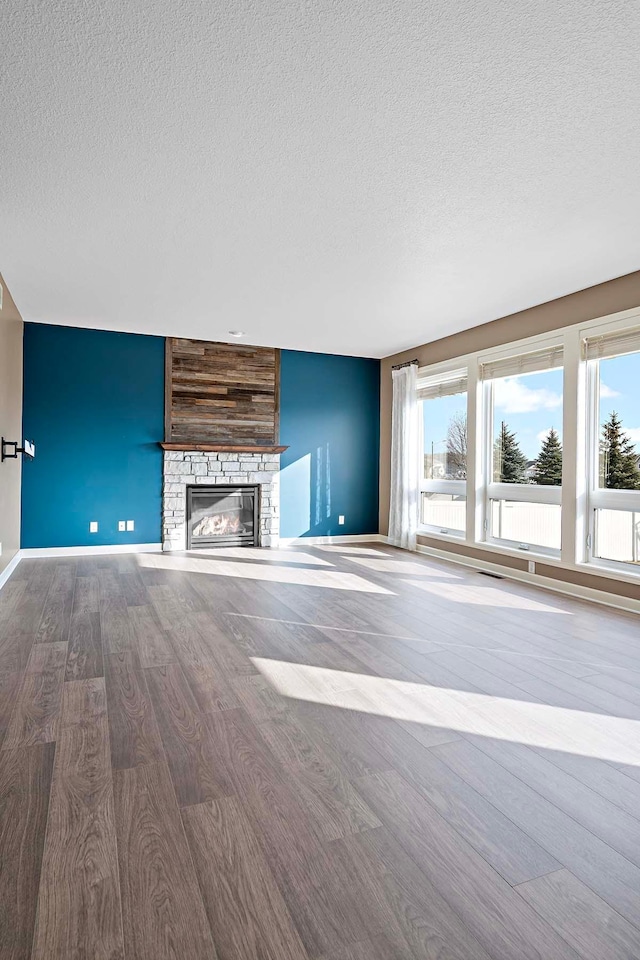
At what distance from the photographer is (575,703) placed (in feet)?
8.50

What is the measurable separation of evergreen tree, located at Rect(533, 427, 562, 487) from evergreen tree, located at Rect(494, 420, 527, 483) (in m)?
0.18

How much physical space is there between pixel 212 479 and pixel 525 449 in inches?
145

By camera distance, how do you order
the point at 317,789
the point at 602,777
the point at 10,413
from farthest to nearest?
the point at 10,413, the point at 602,777, the point at 317,789

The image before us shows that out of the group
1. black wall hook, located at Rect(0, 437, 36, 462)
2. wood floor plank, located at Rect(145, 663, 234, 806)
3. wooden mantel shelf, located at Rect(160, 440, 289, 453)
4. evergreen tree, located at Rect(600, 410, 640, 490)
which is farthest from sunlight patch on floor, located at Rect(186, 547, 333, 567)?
wood floor plank, located at Rect(145, 663, 234, 806)

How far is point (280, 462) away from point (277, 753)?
5.49 metres

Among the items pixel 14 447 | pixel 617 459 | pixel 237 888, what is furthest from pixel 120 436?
pixel 237 888

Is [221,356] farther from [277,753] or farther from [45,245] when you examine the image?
[277,753]

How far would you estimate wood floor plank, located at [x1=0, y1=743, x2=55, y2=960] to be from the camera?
1292mm

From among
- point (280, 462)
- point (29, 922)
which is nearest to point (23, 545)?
point (280, 462)

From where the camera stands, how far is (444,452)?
22.1 ft

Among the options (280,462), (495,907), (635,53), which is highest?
(635,53)

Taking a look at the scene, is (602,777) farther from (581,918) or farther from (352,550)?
(352,550)

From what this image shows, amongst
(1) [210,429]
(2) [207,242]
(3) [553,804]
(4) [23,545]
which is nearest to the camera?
(3) [553,804]

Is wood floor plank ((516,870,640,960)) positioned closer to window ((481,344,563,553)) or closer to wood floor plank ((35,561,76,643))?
wood floor plank ((35,561,76,643))
